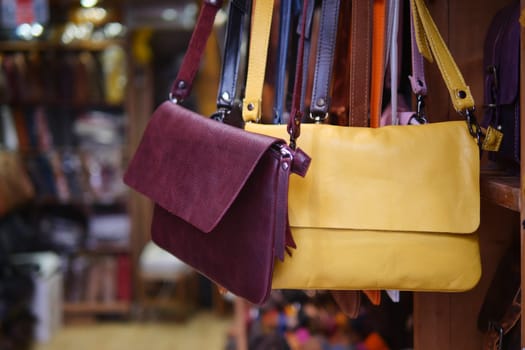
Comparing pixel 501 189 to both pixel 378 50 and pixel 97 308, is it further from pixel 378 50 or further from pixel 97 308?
pixel 97 308

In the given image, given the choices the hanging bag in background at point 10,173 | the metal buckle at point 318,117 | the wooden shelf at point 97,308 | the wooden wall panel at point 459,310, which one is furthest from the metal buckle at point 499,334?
the wooden shelf at point 97,308

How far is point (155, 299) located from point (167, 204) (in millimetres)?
3811

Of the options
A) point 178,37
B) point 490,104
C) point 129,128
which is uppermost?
point 178,37

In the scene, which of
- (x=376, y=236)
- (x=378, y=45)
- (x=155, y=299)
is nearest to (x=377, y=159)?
(x=376, y=236)

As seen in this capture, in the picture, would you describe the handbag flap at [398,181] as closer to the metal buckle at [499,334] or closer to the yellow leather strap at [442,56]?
the yellow leather strap at [442,56]

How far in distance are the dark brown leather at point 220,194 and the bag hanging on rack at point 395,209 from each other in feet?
0.15

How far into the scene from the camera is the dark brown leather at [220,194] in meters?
0.77

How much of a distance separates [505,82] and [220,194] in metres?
0.37

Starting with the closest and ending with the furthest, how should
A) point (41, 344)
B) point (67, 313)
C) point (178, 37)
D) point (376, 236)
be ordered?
point (376, 236)
point (41, 344)
point (67, 313)
point (178, 37)

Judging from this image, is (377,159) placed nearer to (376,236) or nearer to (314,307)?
(376,236)

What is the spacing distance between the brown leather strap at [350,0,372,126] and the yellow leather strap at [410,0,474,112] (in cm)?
7

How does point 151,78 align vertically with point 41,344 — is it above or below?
above

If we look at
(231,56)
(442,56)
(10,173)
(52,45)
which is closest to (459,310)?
(442,56)

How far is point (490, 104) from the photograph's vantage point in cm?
82
